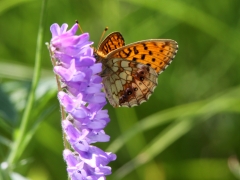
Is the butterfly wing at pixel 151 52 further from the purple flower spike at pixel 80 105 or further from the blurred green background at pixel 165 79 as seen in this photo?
the blurred green background at pixel 165 79

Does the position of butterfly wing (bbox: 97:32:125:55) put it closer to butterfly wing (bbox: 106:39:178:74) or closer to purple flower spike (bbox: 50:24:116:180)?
butterfly wing (bbox: 106:39:178:74)

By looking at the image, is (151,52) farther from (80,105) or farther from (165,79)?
(165,79)

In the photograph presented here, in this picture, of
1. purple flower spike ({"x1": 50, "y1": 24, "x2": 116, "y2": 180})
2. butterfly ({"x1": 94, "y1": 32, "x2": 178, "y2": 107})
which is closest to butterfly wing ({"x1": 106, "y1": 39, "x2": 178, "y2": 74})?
butterfly ({"x1": 94, "y1": 32, "x2": 178, "y2": 107})

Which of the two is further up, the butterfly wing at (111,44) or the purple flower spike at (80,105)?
the butterfly wing at (111,44)

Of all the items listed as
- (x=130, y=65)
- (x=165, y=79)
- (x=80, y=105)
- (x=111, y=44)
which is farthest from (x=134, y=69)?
(x=165, y=79)

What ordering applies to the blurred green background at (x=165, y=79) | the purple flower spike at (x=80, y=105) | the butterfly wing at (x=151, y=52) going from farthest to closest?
the blurred green background at (x=165, y=79) → the butterfly wing at (x=151, y=52) → the purple flower spike at (x=80, y=105)

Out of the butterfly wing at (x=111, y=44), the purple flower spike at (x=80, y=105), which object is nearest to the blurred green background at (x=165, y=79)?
the butterfly wing at (x=111, y=44)

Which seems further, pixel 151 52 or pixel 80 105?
pixel 151 52

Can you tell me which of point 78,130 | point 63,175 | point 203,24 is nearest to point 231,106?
point 203,24
